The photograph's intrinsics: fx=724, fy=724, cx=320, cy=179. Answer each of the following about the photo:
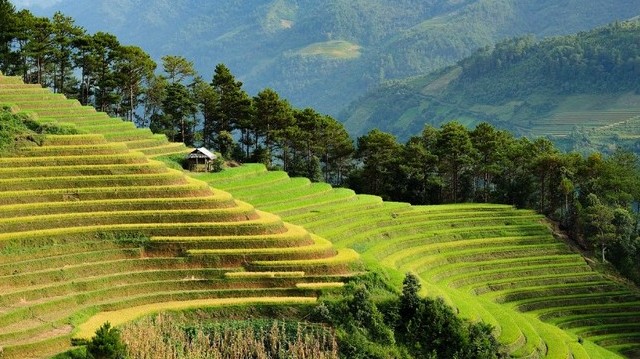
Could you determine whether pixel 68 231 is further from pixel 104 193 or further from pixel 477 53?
pixel 477 53

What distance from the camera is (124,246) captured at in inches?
1300

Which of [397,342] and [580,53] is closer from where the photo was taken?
[397,342]

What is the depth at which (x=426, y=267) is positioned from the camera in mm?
45219

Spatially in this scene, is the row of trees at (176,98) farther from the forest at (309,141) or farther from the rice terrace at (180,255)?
the rice terrace at (180,255)

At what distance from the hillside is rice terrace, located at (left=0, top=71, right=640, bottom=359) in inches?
2931

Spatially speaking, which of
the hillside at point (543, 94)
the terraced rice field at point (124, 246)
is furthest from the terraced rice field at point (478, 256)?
the hillside at point (543, 94)

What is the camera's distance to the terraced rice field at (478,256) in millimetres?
43625

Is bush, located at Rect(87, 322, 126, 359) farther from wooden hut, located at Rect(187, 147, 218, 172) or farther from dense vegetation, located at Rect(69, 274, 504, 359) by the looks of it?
wooden hut, located at Rect(187, 147, 218, 172)

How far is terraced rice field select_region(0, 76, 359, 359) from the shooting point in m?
29.9

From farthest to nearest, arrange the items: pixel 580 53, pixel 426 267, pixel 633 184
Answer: pixel 580 53, pixel 633 184, pixel 426 267

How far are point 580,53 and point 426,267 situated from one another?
12072cm

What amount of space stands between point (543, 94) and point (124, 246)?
132697 millimetres

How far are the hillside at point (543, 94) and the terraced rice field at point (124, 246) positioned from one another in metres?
91.6

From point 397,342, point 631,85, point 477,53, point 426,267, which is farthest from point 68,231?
point 477,53
